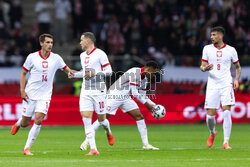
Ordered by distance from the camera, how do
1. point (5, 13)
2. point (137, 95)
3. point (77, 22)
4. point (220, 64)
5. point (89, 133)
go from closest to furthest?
point (89, 133), point (137, 95), point (220, 64), point (77, 22), point (5, 13)

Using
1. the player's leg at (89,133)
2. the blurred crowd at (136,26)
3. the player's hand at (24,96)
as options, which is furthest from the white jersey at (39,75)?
the blurred crowd at (136,26)

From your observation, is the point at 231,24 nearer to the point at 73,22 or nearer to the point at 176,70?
the point at 176,70

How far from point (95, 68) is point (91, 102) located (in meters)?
0.67

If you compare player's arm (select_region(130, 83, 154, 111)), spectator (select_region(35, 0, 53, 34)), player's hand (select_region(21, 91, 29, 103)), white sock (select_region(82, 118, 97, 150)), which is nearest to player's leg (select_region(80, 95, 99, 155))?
white sock (select_region(82, 118, 97, 150))

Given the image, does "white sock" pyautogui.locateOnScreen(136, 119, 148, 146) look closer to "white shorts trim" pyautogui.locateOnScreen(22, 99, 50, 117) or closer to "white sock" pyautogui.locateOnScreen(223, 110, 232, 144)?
"white sock" pyautogui.locateOnScreen(223, 110, 232, 144)

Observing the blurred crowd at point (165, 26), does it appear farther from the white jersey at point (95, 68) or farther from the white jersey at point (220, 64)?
the white jersey at point (95, 68)

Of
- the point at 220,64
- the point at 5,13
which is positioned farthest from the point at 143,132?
the point at 5,13

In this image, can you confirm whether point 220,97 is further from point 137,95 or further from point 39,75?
point 39,75

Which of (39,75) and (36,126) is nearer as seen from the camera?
Answer: (36,126)

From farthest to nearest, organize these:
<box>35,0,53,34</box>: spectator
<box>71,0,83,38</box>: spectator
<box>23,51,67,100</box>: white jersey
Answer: <box>71,0,83,38</box>: spectator
<box>35,0,53,34</box>: spectator
<box>23,51,67,100</box>: white jersey

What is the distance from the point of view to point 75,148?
535 inches

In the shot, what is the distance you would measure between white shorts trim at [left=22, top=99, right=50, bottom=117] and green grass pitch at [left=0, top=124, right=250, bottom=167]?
852 mm

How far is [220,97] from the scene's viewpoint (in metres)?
13.2

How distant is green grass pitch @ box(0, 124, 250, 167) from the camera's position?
10461mm
